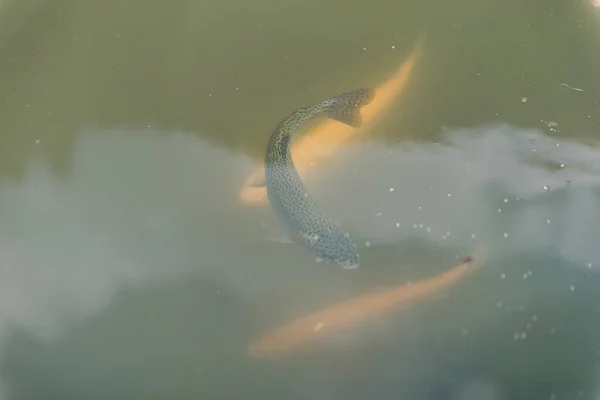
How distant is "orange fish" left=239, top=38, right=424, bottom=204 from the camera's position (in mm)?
3211

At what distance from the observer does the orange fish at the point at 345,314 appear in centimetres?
274

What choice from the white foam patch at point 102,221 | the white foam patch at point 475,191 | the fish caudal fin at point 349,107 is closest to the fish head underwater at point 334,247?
the white foam patch at point 475,191

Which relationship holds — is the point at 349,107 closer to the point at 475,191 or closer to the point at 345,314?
the point at 475,191

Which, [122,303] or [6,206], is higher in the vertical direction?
[6,206]

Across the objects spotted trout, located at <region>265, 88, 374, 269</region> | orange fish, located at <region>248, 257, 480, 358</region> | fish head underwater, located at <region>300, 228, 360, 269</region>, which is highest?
spotted trout, located at <region>265, 88, 374, 269</region>

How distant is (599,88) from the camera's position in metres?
3.23

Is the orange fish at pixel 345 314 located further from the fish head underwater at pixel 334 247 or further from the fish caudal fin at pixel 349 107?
the fish caudal fin at pixel 349 107

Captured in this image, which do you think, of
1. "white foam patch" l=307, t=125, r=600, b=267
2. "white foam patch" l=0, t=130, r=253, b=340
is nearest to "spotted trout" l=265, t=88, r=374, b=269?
"white foam patch" l=307, t=125, r=600, b=267

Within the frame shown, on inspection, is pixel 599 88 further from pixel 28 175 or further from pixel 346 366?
pixel 28 175

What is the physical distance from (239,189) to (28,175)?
1.21 meters

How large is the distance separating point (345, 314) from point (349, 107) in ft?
3.98

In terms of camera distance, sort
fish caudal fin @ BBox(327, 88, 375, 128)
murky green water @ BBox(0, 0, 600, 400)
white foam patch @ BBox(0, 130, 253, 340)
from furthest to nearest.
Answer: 1. fish caudal fin @ BBox(327, 88, 375, 128)
2. white foam patch @ BBox(0, 130, 253, 340)
3. murky green water @ BBox(0, 0, 600, 400)

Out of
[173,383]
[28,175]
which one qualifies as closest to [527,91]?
[173,383]

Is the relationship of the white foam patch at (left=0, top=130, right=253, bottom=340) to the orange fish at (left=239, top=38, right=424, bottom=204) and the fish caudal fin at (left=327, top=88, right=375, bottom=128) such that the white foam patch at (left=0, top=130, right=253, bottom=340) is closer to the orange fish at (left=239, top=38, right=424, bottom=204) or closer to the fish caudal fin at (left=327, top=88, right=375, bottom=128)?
the orange fish at (left=239, top=38, right=424, bottom=204)
